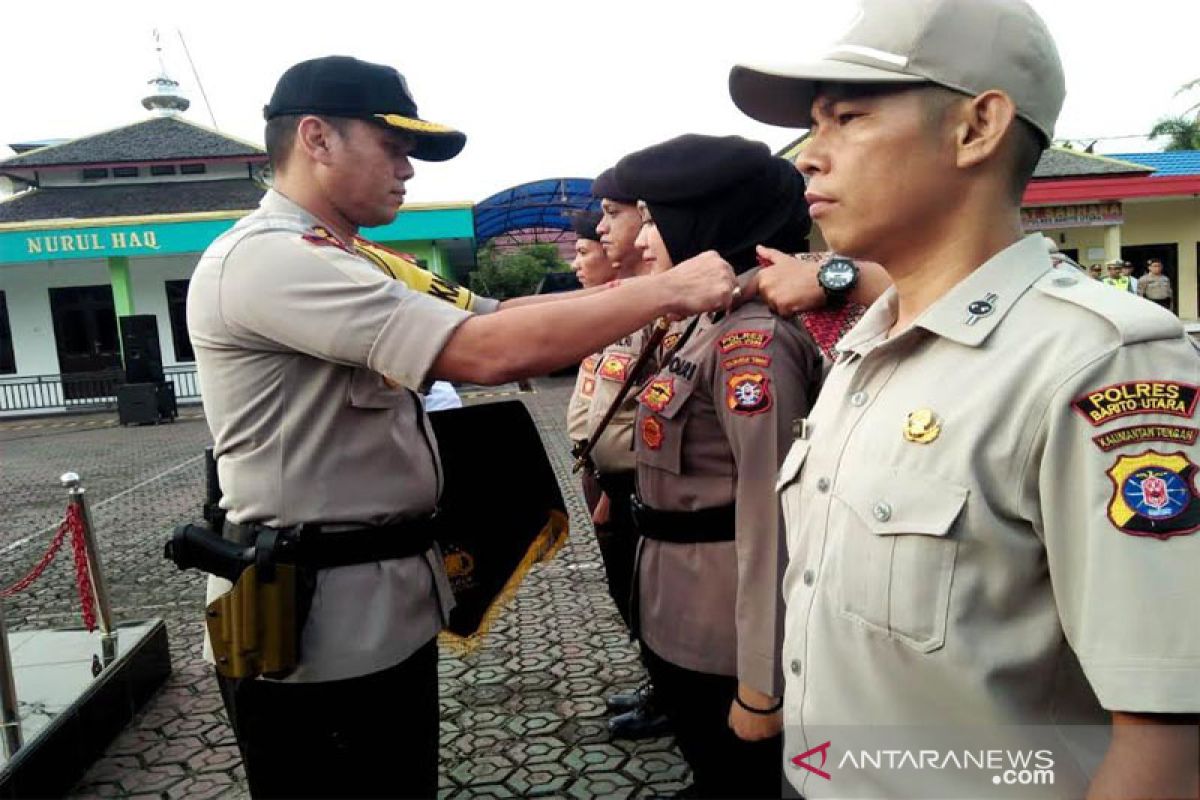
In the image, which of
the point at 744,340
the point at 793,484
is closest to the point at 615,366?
the point at 744,340

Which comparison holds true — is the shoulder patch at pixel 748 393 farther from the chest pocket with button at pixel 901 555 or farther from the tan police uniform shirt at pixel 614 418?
the tan police uniform shirt at pixel 614 418

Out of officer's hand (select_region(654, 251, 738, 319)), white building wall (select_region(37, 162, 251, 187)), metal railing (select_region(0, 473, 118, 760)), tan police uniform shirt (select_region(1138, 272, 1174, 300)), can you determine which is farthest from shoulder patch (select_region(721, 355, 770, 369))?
white building wall (select_region(37, 162, 251, 187))

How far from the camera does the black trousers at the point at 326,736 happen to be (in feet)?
6.35

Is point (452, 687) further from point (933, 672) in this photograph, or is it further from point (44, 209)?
point (44, 209)

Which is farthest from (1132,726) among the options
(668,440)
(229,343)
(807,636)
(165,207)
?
(165,207)

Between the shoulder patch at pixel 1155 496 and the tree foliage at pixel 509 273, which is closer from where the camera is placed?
the shoulder patch at pixel 1155 496

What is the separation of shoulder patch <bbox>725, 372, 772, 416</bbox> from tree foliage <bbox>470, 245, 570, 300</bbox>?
107ft

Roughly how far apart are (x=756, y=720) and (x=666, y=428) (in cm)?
68

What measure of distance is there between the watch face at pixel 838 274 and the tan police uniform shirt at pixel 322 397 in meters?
0.80

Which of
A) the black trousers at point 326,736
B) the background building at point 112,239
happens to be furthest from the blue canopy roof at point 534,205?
the black trousers at point 326,736

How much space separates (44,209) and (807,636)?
27009 mm

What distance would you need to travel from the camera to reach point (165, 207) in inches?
904

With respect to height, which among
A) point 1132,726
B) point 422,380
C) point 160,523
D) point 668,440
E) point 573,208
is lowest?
point 160,523

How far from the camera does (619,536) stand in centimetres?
341
